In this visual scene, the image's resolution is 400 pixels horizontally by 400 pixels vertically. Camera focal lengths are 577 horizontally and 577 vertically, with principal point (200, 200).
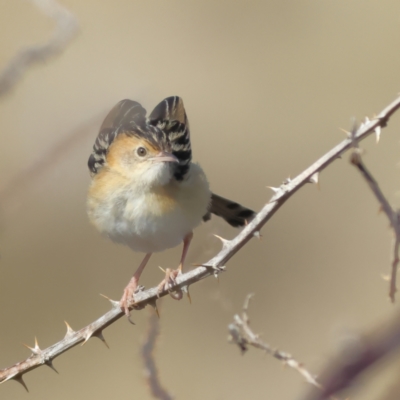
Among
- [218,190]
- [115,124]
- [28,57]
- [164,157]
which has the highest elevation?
[28,57]

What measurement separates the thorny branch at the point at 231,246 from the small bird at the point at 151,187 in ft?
3.12

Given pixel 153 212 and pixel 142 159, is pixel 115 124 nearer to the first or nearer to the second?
pixel 142 159

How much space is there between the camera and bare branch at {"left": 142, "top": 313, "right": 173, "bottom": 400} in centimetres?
205

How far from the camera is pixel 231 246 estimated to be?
2.06m

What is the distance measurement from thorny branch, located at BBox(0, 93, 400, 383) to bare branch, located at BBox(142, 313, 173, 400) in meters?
0.20

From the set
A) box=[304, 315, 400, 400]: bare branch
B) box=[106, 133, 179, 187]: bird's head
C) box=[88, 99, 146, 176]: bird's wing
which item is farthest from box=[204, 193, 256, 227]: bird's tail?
box=[304, 315, 400, 400]: bare branch

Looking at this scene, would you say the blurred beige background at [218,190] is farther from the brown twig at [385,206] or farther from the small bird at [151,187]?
the brown twig at [385,206]

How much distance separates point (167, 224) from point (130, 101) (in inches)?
37.6

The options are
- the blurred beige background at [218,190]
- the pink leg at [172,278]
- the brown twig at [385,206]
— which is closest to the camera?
the brown twig at [385,206]

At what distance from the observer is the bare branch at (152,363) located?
2049 mm

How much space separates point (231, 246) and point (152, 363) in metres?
0.53

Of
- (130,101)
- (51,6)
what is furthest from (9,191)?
(130,101)

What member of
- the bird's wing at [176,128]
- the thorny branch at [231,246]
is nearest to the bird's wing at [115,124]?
the bird's wing at [176,128]

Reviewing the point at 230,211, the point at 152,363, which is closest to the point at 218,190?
the point at 230,211
